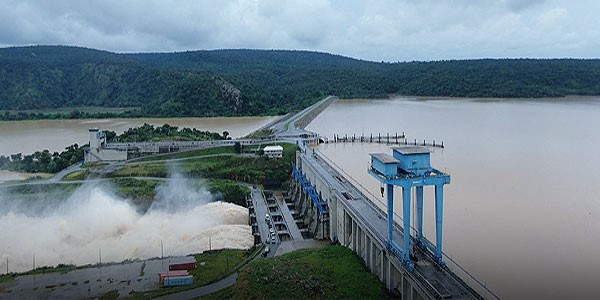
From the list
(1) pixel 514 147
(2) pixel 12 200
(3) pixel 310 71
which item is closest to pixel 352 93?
(3) pixel 310 71

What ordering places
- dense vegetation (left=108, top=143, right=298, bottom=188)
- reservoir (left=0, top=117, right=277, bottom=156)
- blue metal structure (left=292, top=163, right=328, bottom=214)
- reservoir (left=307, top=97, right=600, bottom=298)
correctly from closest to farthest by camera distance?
reservoir (left=307, top=97, right=600, bottom=298) < blue metal structure (left=292, top=163, right=328, bottom=214) < dense vegetation (left=108, top=143, right=298, bottom=188) < reservoir (left=0, top=117, right=277, bottom=156)

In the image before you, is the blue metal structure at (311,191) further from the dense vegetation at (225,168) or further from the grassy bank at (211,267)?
the grassy bank at (211,267)

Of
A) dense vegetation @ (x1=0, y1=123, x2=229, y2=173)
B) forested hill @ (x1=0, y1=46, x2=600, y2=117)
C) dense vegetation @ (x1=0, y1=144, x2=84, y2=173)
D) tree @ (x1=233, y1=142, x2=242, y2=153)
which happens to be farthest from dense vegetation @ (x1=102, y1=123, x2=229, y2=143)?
forested hill @ (x1=0, y1=46, x2=600, y2=117)

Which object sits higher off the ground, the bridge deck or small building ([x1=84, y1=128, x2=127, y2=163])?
small building ([x1=84, y1=128, x2=127, y2=163])

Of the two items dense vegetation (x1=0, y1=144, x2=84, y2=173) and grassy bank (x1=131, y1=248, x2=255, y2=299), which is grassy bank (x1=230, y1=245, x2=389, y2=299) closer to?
grassy bank (x1=131, y1=248, x2=255, y2=299)

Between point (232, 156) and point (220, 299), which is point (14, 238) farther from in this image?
point (232, 156)

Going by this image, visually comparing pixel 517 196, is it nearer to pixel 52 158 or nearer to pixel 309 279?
pixel 309 279
